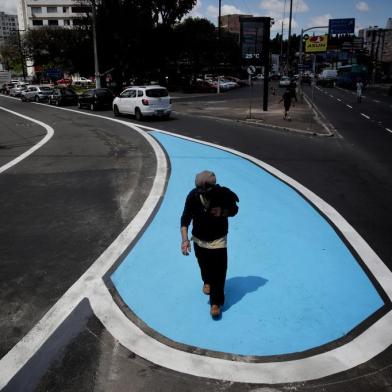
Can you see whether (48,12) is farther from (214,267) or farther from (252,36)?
(214,267)

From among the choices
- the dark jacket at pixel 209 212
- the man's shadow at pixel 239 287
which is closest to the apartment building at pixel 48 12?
the man's shadow at pixel 239 287

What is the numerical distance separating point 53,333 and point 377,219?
6124 mm

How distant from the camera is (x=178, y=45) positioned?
5066 cm

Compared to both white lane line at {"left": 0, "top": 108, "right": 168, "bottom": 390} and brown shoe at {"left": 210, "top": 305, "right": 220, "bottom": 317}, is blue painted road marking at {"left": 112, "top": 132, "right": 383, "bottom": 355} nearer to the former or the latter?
brown shoe at {"left": 210, "top": 305, "right": 220, "bottom": 317}

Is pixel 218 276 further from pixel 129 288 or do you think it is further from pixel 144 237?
pixel 144 237

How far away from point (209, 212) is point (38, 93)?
140ft

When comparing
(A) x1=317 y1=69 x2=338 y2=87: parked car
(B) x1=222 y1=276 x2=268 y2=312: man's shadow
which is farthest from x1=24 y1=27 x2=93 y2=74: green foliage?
(A) x1=317 y1=69 x2=338 y2=87: parked car

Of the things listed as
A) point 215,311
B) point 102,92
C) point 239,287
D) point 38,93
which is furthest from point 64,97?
point 215,311

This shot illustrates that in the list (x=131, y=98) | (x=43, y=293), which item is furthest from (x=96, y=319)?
(x=131, y=98)

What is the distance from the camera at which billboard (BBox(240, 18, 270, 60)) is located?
28297 mm

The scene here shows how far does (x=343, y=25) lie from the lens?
62.8m

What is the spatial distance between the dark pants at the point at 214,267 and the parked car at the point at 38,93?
41387 mm

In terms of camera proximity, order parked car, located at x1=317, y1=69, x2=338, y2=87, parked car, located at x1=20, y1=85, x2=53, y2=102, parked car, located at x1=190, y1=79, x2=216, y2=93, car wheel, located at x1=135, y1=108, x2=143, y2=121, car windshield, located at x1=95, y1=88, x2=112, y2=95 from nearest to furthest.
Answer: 1. car wheel, located at x1=135, y1=108, x2=143, y2=121
2. car windshield, located at x1=95, y1=88, x2=112, y2=95
3. parked car, located at x1=20, y1=85, x2=53, y2=102
4. parked car, located at x1=190, y1=79, x2=216, y2=93
5. parked car, located at x1=317, y1=69, x2=338, y2=87

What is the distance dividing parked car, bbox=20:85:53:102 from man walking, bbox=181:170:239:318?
136 ft
